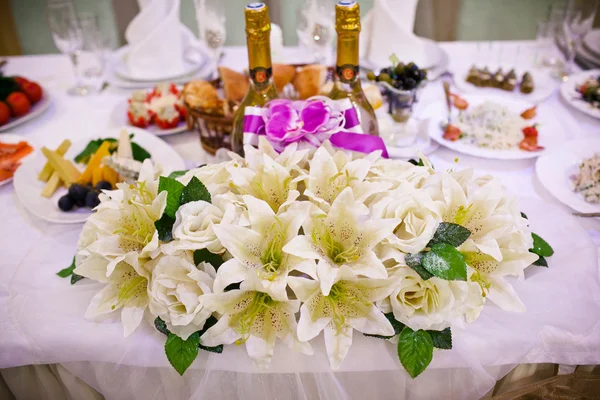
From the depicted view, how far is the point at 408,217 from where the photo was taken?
0.71 metres

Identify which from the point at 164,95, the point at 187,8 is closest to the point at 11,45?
the point at 187,8

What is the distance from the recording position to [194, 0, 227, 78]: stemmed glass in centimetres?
150

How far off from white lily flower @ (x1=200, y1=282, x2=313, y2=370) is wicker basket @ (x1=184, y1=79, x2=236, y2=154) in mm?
562

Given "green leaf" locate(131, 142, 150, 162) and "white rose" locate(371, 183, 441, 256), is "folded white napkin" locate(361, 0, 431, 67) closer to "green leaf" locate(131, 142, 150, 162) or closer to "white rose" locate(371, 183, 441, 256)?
"green leaf" locate(131, 142, 150, 162)

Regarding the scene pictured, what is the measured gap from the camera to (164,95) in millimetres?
1467

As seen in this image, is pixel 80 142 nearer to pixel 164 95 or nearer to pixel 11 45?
pixel 164 95

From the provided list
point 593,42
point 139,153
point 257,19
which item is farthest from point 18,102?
point 593,42

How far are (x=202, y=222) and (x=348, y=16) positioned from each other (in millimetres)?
445

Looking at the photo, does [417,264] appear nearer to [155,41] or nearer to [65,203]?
[65,203]

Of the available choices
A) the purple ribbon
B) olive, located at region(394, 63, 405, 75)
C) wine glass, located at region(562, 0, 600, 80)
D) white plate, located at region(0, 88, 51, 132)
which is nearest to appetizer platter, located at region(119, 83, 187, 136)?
white plate, located at region(0, 88, 51, 132)

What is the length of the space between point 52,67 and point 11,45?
1.39 m

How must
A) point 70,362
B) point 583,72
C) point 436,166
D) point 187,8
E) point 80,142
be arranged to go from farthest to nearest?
point 187,8 → point 583,72 → point 80,142 → point 436,166 → point 70,362

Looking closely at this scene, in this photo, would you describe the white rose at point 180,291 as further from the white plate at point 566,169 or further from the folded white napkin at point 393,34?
the folded white napkin at point 393,34

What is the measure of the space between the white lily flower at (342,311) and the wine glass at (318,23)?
1077 mm
